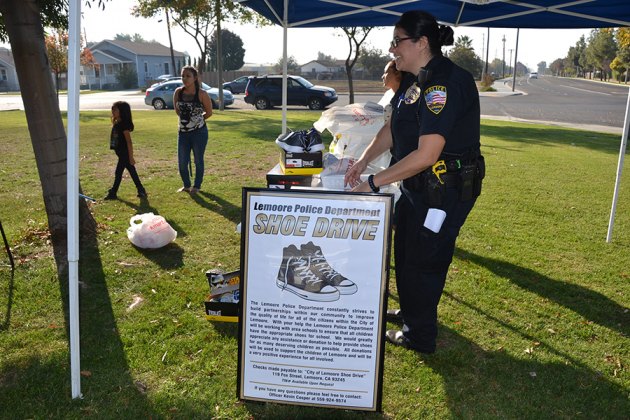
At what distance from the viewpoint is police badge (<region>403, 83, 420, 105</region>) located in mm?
2926

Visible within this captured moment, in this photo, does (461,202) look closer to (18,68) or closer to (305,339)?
(305,339)

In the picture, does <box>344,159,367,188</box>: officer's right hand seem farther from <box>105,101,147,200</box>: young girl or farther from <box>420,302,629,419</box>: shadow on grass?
<box>105,101,147,200</box>: young girl

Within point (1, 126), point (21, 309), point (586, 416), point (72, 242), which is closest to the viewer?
point (72, 242)

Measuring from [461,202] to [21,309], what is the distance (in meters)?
3.42

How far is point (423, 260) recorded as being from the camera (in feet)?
10.2

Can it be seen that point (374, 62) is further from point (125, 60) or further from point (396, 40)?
point (396, 40)

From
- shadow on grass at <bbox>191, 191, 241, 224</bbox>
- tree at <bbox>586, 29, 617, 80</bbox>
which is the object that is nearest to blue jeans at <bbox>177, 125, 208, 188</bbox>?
shadow on grass at <bbox>191, 191, 241, 224</bbox>

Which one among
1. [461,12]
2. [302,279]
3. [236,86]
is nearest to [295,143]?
[302,279]

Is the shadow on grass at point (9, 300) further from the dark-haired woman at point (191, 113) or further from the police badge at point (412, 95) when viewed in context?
the police badge at point (412, 95)

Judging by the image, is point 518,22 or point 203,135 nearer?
point 518,22

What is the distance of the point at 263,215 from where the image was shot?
8.98 feet

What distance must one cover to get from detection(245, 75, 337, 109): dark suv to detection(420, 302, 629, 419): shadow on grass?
21984 mm

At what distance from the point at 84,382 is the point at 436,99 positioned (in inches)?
104

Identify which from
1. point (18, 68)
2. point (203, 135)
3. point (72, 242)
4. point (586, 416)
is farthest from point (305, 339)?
point (203, 135)
